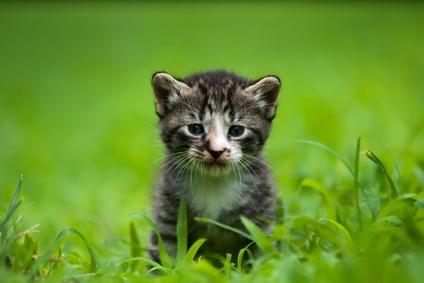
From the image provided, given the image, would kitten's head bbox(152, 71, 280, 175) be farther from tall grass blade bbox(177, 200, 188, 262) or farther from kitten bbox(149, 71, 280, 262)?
tall grass blade bbox(177, 200, 188, 262)

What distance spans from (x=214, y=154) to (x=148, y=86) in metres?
9.27

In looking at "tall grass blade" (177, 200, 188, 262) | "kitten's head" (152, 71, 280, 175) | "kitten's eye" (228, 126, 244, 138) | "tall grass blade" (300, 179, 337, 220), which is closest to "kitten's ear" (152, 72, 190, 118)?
"kitten's head" (152, 71, 280, 175)

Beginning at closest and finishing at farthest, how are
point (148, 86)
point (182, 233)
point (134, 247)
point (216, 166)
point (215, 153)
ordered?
1. point (182, 233)
2. point (215, 153)
3. point (216, 166)
4. point (134, 247)
5. point (148, 86)

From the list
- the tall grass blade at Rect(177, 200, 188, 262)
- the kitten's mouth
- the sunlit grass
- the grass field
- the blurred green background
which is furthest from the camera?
the blurred green background

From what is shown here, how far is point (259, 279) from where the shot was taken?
3.56 meters

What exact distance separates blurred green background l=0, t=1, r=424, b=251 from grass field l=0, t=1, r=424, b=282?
4cm

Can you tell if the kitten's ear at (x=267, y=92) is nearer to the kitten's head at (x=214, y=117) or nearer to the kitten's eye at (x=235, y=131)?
the kitten's head at (x=214, y=117)

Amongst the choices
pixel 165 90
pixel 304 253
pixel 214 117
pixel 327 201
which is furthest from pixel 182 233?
pixel 165 90

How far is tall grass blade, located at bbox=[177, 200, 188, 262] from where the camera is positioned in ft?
14.5

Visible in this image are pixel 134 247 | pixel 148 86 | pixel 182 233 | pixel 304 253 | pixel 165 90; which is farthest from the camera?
pixel 148 86

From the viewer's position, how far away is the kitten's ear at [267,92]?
5.17 metres

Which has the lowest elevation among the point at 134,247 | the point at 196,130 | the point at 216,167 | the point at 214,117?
the point at 134,247

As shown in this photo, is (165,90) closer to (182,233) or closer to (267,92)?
(267,92)

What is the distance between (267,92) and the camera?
5270 mm
